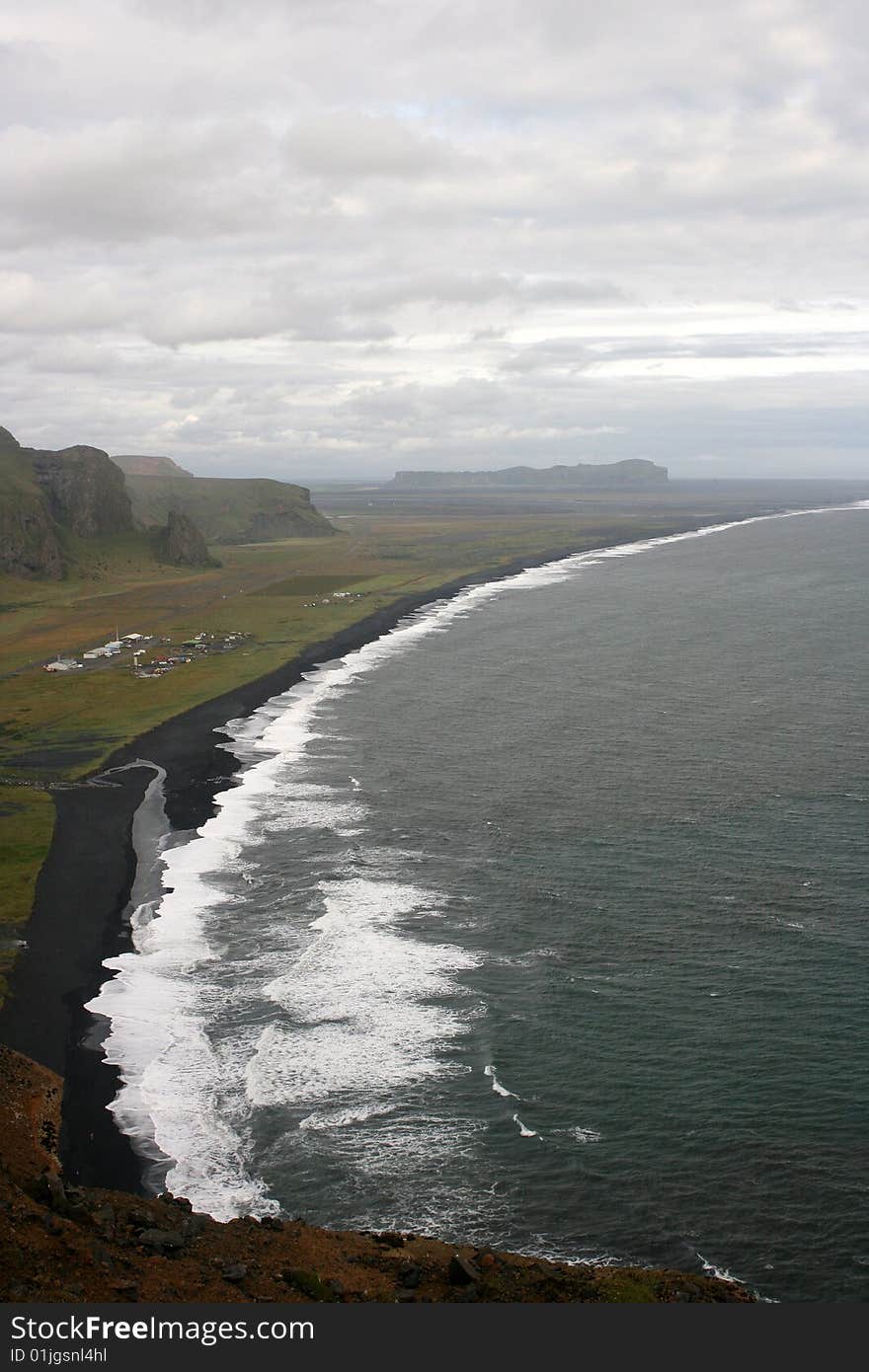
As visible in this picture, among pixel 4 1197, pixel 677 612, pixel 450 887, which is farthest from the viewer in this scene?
pixel 677 612

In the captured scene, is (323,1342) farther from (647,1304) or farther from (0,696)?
(0,696)

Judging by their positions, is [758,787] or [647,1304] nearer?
[647,1304]

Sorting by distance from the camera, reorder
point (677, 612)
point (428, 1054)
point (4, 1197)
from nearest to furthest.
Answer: point (4, 1197) → point (428, 1054) → point (677, 612)

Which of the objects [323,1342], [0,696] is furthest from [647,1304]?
[0,696]

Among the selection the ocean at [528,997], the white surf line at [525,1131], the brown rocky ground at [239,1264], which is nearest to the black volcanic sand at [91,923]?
the ocean at [528,997]

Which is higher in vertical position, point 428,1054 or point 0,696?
point 0,696

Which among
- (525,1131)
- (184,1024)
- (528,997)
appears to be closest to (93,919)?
(184,1024)
